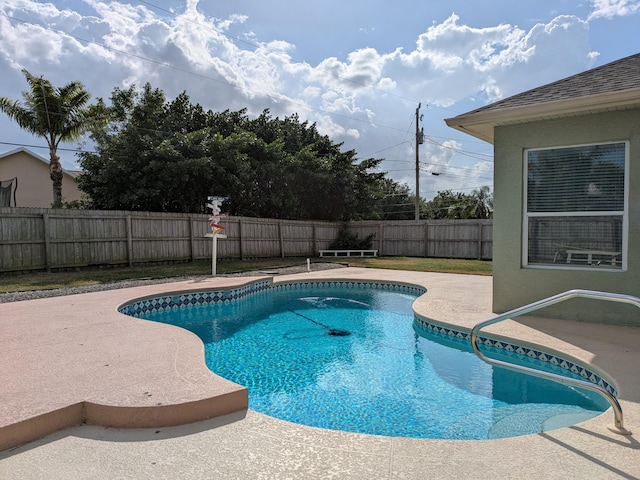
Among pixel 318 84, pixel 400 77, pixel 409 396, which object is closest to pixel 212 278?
pixel 409 396

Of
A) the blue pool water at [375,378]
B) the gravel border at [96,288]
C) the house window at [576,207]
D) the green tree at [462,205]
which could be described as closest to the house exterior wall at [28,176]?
the gravel border at [96,288]

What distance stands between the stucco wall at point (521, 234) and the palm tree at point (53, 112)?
1387 cm

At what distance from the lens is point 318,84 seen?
712 inches

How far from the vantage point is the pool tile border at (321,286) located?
4.06m

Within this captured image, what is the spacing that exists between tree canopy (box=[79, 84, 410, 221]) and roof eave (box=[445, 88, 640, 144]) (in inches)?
406

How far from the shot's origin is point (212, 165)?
46.9 ft

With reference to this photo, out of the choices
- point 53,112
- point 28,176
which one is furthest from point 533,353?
point 28,176

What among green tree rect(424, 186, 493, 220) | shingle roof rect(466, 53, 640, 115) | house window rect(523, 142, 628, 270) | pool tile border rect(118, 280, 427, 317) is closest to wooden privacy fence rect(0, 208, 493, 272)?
pool tile border rect(118, 280, 427, 317)

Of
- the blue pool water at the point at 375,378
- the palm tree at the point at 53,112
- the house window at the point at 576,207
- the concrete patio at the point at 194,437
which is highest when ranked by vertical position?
the palm tree at the point at 53,112

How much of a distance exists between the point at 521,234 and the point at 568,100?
193 cm

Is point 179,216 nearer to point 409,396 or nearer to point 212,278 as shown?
point 212,278

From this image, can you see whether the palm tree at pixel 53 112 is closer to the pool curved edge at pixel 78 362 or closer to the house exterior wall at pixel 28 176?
the house exterior wall at pixel 28 176

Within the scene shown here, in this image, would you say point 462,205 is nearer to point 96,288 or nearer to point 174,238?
point 174,238

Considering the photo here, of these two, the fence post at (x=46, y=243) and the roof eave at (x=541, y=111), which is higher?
the roof eave at (x=541, y=111)
